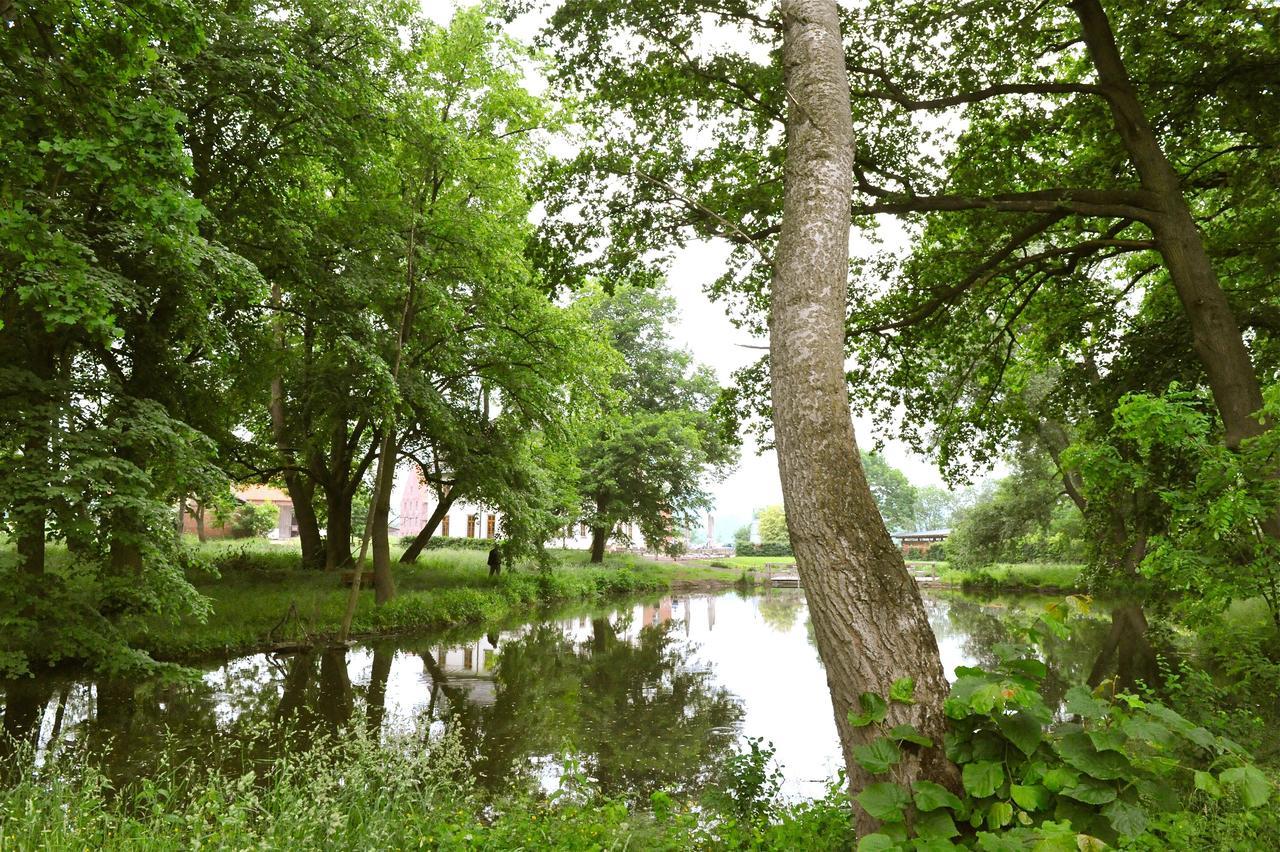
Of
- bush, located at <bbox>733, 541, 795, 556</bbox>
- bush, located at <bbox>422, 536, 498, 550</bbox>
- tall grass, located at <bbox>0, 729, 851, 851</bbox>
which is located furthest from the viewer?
bush, located at <bbox>733, 541, 795, 556</bbox>

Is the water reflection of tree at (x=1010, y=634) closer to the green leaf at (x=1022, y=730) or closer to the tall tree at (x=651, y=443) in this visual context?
the green leaf at (x=1022, y=730)

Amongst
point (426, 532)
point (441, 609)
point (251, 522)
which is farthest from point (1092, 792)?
point (251, 522)

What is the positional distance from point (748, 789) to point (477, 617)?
581 inches

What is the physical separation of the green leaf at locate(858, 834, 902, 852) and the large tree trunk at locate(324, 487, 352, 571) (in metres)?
19.1

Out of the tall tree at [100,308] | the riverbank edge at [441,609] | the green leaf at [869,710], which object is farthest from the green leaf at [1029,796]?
the riverbank edge at [441,609]

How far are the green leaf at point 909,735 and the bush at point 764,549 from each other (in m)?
65.2

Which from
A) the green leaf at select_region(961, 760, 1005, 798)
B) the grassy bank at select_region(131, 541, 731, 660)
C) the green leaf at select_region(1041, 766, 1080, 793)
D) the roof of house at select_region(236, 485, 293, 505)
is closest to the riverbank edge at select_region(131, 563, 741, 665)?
the grassy bank at select_region(131, 541, 731, 660)

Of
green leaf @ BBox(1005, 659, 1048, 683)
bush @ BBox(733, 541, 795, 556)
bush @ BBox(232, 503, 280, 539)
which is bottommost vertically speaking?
bush @ BBox(733, 541, 795, 556)

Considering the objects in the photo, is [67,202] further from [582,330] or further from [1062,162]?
[1062,162]

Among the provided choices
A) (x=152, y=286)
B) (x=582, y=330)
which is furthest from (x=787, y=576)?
(x=152, y=286)

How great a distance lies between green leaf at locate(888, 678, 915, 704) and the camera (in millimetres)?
2555

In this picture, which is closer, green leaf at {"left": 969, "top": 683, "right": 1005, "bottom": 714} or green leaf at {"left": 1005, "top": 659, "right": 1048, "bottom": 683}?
green leaf at {"left": 969, "top": 683, "right": 1005, "bottom": 714}

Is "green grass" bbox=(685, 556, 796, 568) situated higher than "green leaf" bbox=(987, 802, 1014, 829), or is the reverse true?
"green leaf" bbox=(987, 802, 1014, 829)

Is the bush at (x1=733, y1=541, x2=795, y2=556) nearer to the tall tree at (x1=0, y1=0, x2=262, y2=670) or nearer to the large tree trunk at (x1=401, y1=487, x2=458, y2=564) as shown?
the large tree trunk at (x1=401, y1=487, x2=458, y2=564)
